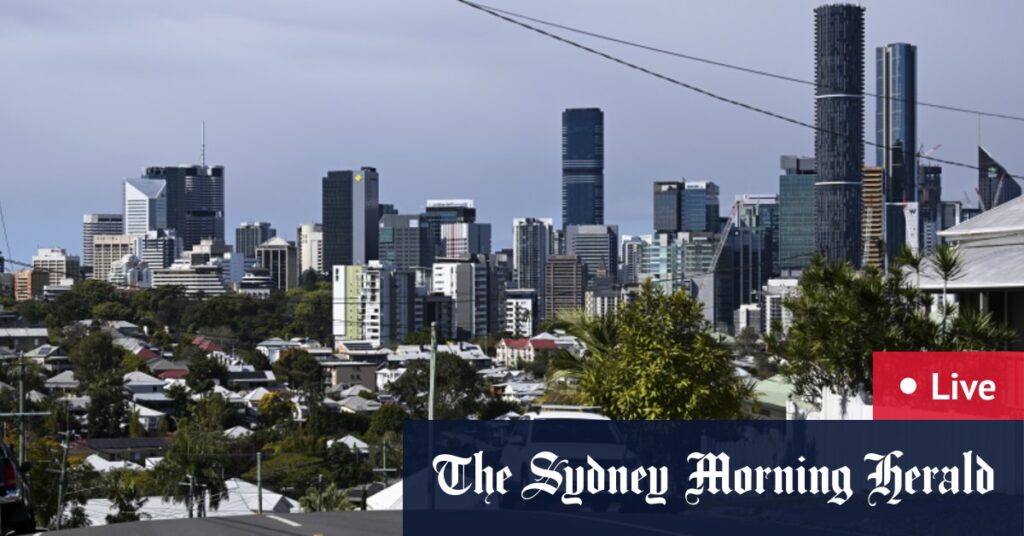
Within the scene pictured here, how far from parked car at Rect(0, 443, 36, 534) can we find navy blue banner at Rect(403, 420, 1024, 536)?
3.80m

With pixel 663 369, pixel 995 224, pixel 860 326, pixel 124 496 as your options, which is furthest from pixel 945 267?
pixel 124 496

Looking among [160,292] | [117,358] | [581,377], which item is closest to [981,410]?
[581,377]

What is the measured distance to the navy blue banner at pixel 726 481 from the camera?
16719 mm

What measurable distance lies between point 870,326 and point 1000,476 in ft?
17.5

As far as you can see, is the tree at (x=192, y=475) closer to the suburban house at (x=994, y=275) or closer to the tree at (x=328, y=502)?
the tree at (x=328, y=502)

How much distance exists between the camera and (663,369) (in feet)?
85.2

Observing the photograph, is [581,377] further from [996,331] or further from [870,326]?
[996,331]

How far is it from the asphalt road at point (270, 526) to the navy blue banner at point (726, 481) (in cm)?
38

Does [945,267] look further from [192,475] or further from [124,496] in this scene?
[192,475]

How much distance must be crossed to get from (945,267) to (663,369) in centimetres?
449

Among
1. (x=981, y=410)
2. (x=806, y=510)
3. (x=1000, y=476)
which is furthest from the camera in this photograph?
(x=981, y=410)

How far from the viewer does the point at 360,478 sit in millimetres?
72938

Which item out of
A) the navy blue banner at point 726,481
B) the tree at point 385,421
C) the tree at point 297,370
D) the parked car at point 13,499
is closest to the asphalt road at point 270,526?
the navy blue banner at point 726,481

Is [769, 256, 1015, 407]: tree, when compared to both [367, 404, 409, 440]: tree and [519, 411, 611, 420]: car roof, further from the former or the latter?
[367, 404, 409, 440]: tree
